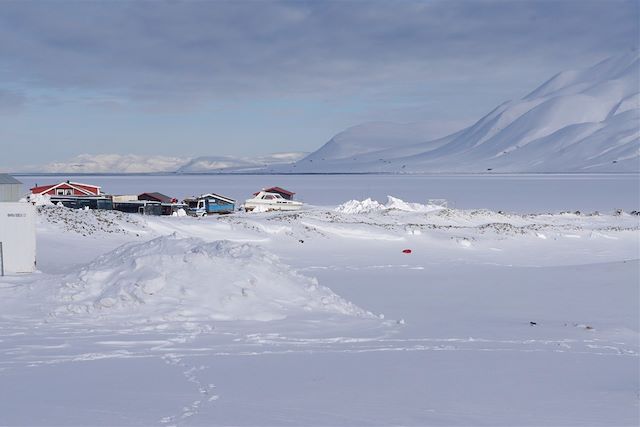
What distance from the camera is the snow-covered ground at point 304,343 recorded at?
32.8 ft

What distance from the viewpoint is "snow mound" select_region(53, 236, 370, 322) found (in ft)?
54.1

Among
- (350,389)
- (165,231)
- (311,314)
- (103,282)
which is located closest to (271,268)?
(311,314)

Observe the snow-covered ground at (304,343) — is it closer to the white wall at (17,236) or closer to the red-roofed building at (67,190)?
the white wall at (17,236)

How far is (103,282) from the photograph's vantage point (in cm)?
1758

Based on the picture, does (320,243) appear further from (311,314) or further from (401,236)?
(311,314)

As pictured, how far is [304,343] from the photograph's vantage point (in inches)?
565

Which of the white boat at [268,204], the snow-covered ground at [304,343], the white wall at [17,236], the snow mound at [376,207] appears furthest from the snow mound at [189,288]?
the snow mound at [376,207]

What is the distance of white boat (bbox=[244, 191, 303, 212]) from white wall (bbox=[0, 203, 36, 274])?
4208 centimetres

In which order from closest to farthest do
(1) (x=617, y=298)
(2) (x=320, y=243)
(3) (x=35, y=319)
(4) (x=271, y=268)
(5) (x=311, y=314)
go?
(3) (x=35, y=319), (5) (x=311, y=314), (4) (x=271, y=268), (1) (x=617, y=298), (2) (x=320, y=243)

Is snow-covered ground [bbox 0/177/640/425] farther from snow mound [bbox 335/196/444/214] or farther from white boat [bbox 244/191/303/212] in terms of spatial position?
snow mound [bbox 335/196/444/214]

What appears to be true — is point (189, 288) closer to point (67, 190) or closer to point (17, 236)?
point (17, 236)

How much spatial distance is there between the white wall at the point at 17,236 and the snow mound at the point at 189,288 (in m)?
3.86

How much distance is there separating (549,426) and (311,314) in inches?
330

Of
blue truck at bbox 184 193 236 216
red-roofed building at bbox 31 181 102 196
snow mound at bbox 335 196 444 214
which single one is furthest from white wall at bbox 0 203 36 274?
snow mound at bbox 335 196 444 214
